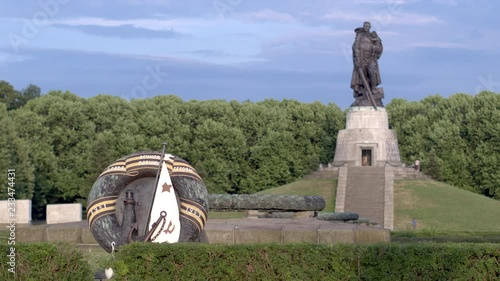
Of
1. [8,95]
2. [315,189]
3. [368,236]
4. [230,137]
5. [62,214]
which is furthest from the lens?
[8,95]

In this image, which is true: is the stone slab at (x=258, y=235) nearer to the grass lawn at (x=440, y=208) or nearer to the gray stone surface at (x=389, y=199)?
the grass lawn at (x=440, y=208)

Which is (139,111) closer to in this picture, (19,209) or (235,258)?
(19,209)

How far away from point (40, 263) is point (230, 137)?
48.1 m

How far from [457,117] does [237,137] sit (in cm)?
1455

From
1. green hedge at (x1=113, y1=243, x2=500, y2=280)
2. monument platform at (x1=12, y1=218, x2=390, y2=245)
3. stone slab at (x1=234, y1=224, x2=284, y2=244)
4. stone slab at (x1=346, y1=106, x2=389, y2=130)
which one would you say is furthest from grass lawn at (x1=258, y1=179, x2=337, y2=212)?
green hedge at (x1=113, y1=243, x2=500, y2=280)

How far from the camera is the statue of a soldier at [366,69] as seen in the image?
49.0 m

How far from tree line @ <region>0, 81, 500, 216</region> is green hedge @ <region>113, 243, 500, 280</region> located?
138 ft

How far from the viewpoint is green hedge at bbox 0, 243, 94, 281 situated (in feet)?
44.3

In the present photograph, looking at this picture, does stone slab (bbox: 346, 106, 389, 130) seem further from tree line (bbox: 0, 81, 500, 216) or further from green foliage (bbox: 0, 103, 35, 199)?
green foliage (bbox: 0, 103, 35, 199)

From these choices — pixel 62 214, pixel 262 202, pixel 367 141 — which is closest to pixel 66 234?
pixel 62 214

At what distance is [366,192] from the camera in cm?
4375

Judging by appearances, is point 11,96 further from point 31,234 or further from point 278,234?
point 278,234

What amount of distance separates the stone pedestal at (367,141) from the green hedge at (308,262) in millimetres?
34533

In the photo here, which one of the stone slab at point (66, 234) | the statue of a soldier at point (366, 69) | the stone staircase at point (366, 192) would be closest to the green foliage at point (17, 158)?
the stone staircase at point (366, 192)
